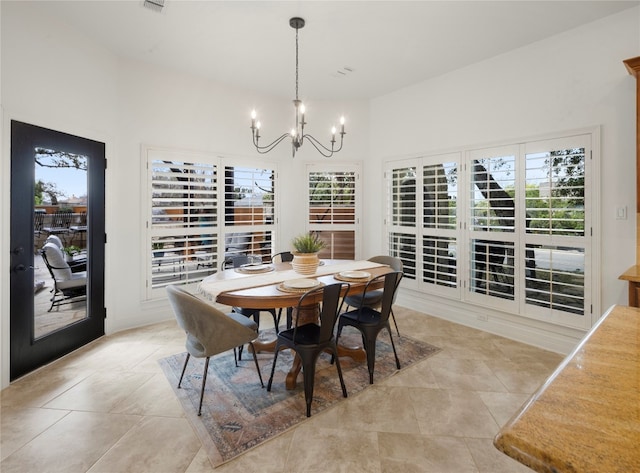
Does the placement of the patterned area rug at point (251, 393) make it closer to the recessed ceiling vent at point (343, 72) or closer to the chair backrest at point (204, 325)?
the chair backrest at point (204, 325)

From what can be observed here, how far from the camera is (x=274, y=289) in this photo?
2354mm

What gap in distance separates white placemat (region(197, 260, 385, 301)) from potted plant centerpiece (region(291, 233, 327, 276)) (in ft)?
0.18

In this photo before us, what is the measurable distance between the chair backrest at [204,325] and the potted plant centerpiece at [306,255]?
807mm

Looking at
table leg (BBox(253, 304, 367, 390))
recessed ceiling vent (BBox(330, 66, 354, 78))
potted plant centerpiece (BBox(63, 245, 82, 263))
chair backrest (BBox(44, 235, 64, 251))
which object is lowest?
table leg (BBox(253, 304, 367, 390))

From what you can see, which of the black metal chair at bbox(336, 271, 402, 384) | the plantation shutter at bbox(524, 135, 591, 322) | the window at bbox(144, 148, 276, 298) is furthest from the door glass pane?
the plantation shutter at bbox(524, 135, 591, 322)

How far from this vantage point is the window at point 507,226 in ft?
9.78

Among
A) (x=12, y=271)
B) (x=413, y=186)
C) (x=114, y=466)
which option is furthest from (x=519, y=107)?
(x=12, y=271)

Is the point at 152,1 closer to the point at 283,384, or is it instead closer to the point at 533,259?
the point at 283,384

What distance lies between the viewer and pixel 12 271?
8.27 feet

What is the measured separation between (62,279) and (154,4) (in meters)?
2.59

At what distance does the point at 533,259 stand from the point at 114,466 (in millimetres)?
3756

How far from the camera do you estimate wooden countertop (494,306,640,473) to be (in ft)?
1.57

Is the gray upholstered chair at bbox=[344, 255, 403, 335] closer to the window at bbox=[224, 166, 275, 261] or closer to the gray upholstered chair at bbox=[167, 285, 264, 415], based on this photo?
the gray upholstered chair at bbox=[167, 285, 264, 415]

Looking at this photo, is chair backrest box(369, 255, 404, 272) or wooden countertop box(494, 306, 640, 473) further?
chair backrest box(369, 255, 404, 272)
